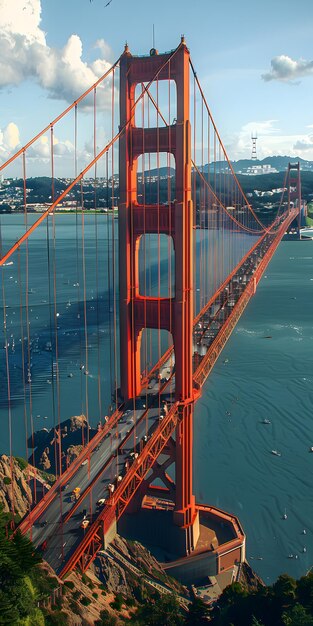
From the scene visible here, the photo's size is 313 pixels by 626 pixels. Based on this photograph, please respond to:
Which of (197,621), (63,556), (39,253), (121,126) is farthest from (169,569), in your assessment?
(39,253)

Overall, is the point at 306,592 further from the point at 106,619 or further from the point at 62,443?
the point at 62,443

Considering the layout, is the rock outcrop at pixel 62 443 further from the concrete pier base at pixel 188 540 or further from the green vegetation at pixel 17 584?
the green vegetation at pixel 17 584

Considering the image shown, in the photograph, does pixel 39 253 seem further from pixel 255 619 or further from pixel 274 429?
pixel 255 619

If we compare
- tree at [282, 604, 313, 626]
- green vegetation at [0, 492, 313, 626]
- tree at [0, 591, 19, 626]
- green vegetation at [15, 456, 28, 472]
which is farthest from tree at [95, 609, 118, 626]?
green vegetation at [15, 456, 28, 472]

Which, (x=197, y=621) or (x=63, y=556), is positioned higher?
(x=63, y=556)

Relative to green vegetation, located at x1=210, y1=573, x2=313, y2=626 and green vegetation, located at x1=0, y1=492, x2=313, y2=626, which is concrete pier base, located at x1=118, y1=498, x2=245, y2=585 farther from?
green vegetation, located at x1=210, y1=573, x2=313, y2=626

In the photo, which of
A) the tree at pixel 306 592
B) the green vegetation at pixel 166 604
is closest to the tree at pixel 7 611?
the green vegetation at pixel 166 604
